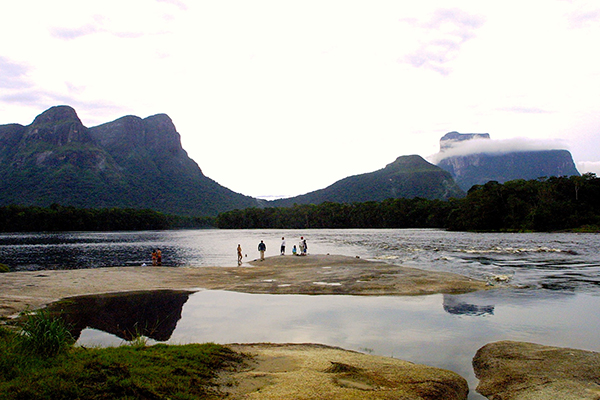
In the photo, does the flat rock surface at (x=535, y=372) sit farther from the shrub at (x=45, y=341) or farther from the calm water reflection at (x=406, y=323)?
the shrub at (x=45, y=341)

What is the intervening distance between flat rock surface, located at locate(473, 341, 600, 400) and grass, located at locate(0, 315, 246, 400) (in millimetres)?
6953

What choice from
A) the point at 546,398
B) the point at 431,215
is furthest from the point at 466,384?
the point at 431,215

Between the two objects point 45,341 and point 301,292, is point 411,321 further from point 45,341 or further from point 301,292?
point 45,341

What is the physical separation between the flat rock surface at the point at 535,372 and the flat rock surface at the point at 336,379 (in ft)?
3.58

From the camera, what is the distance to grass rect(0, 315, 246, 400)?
725 centimetres

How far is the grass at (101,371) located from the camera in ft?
23.8

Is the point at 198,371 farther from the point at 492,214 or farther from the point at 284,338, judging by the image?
the point at 492,214

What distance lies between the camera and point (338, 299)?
23.7m

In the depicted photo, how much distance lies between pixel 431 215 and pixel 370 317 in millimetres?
175445

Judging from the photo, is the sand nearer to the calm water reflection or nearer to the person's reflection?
the calm water reflection

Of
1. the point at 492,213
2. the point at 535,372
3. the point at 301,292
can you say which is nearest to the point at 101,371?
the point at 535,372

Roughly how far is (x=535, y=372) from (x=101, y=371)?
10.7m

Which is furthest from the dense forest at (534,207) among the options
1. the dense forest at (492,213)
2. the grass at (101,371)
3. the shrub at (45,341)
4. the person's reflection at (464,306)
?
the shrub at (45,341)

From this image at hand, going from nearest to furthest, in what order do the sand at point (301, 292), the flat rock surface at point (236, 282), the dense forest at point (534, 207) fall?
the sand at point (301, 292) → the flat rock surface at point (236, 282) → the dense forest at point (534, 207)
